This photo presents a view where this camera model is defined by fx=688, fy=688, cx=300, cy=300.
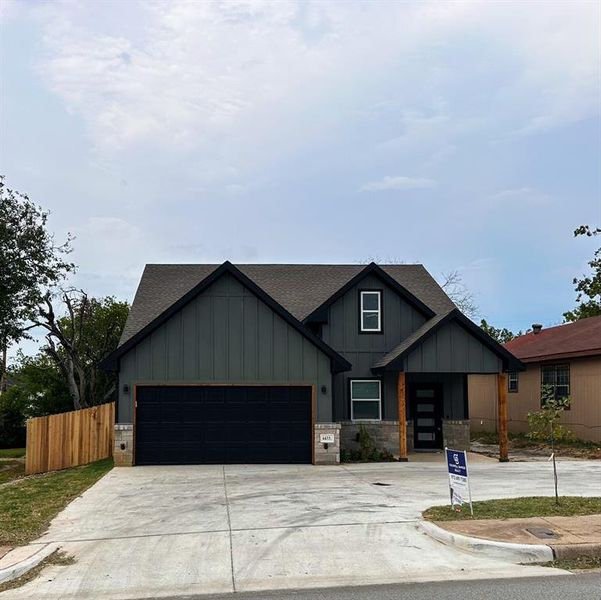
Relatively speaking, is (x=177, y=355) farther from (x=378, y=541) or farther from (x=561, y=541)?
(x=561, y=541)

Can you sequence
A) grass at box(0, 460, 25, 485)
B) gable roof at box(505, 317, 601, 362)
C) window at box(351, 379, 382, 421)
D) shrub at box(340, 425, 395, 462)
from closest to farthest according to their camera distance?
1. grass at box(0, 460, 25, 485)
2. shrub at box(340, 425, 395, 462)
3. window at box(351, 379, 382, 421)
4. gable roof at box(505, 317, 601, 362)

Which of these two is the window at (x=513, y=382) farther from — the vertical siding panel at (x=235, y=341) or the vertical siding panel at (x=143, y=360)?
the vertical siding panel at (x=143, y=360)

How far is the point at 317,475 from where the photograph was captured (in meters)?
16.2

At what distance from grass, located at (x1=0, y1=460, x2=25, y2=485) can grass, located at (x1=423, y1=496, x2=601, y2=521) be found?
12202 millimetres

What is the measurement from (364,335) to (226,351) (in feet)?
16.1

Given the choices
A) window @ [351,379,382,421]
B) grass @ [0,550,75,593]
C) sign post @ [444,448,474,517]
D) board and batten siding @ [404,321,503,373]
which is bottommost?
grass @ [0,550,75,593]

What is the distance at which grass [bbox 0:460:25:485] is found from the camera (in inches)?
750

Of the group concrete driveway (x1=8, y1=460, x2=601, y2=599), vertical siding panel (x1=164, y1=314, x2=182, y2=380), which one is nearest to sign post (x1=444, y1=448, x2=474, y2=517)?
concrete driveway (x1=8, y1=460, x2=601, y2=599)

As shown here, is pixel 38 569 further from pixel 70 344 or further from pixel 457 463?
pixel 70 344

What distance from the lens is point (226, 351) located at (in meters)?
18.8

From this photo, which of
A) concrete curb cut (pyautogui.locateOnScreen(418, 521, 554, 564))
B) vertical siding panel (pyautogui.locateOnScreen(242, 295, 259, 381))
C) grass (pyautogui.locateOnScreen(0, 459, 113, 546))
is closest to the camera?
concrete curb cut (pyautogui.locateOnScreen(418, 521, 554, 564))

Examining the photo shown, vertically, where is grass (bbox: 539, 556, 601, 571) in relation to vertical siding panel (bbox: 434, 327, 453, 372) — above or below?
below

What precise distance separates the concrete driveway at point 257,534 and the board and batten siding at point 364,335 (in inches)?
203

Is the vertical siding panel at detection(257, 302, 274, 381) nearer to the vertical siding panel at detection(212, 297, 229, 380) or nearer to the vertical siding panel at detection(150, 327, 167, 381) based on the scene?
the vertical siding panel at detection(212, 297, 229, 380)
